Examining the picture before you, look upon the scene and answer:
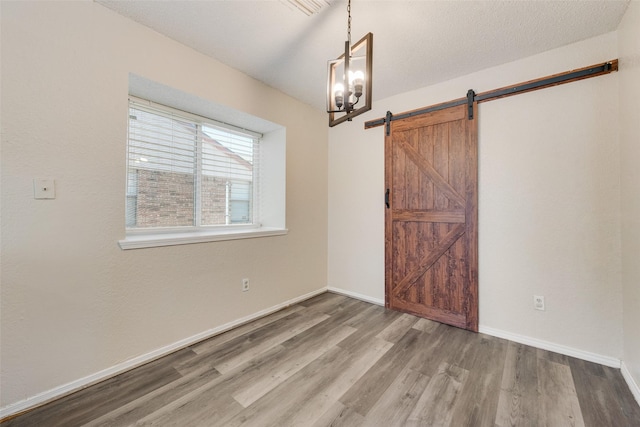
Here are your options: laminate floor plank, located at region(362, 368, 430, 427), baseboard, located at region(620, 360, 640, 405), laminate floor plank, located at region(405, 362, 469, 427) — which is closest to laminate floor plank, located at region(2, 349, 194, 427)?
laminate floor plank, located at region(362, 368, 430, 427)

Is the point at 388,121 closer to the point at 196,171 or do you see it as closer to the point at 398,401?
the point at 196,171

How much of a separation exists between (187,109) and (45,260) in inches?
64.9

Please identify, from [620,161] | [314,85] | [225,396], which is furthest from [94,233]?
[620,161]

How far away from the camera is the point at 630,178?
5.49 feet

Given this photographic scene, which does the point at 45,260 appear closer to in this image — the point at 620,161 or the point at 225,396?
the point at 225,396

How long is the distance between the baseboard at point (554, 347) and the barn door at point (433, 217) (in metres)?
0.16

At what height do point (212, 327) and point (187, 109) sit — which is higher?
point (187, 109)

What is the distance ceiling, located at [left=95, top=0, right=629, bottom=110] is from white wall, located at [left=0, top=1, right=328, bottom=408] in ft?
0.97

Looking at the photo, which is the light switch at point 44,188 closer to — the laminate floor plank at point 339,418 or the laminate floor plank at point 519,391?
the laminate floor plank at point 339,418

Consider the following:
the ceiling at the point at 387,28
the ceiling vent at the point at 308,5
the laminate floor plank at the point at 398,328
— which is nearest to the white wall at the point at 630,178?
the ceiling at the point at 387,28

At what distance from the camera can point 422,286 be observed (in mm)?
2781

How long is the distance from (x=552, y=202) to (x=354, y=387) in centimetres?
215

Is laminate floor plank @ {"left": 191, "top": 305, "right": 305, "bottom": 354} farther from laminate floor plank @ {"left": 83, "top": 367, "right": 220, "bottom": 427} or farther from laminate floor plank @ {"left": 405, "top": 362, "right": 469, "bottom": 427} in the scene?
laminate floor plank @ {"left": 405, "top": 362, "right": 469, "bottom": 427}

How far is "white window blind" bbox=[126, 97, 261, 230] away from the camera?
2.25 meters
